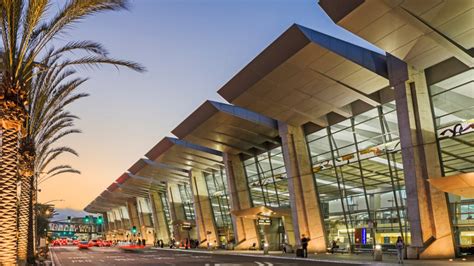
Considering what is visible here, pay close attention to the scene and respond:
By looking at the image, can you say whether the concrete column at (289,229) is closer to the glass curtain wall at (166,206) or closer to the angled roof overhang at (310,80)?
the angled roof overhang at (310,80)

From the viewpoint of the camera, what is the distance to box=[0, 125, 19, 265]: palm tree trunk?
51.2 feet

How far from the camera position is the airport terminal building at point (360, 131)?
23281 millimetres

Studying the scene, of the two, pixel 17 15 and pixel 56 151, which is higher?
pixel 17 15

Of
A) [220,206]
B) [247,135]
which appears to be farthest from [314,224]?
[220,206]

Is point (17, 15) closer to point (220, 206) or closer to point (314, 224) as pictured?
point (314, 224)

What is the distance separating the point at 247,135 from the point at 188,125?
491 centimetres

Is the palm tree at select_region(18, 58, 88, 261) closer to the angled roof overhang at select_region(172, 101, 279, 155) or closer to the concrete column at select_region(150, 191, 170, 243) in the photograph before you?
the angled roof overhang at select_region(172, 101, 279, 155)

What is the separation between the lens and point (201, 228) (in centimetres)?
6178

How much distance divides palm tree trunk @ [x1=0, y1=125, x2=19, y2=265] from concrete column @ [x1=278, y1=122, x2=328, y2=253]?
2372 centimetres

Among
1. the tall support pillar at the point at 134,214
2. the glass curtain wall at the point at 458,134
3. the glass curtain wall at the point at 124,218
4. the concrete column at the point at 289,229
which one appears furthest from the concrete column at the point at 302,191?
the glass curtain wall at the point at 124,218

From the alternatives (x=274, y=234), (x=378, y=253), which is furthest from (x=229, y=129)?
(x=378, y=253)

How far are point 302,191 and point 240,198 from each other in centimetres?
1326

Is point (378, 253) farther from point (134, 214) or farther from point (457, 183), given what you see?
point (134, 214)

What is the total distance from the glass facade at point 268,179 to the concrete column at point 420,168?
18.1m
